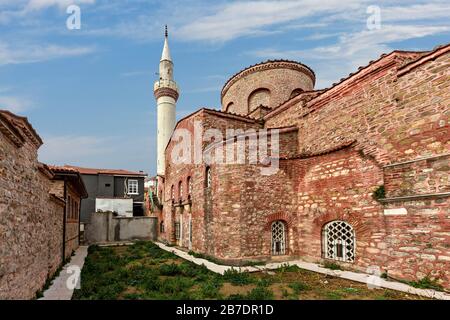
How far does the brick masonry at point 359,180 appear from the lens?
6234 millimetres

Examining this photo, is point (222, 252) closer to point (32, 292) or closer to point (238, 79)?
point (32, 292)

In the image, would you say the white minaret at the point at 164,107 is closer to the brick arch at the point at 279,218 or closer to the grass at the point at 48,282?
the grass at the point at 48,282

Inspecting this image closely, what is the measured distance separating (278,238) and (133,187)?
1974cm

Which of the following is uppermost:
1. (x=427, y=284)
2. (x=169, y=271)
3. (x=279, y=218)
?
(x=279, y=218)

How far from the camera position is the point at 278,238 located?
33.0ft

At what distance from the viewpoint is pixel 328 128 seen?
956 cm

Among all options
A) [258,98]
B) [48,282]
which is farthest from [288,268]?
[258,98]

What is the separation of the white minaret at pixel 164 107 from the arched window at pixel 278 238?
1445 cm

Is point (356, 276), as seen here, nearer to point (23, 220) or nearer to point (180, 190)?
point (23, 220)

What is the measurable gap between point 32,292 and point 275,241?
24.4ft

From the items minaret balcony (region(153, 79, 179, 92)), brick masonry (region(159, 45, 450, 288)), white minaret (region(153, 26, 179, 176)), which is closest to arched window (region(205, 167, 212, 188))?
brick masonry (region(159, 45, 450, 288))

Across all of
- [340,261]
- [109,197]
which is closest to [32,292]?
[340,261]

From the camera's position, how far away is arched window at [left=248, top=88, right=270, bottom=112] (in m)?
17.1
